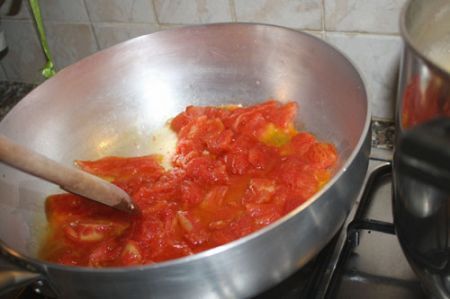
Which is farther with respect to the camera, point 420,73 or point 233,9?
point 233,9

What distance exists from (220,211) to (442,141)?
1.68 feet

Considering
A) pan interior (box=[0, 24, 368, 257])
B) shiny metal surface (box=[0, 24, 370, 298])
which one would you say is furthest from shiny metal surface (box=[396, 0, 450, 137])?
pan interior (box=[0, 24, 368, 257])

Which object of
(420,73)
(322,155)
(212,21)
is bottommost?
(322,155)

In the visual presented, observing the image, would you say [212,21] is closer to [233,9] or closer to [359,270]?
[233,9]

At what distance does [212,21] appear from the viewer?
4.04ft

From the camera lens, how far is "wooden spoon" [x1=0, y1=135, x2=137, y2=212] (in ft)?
2.10

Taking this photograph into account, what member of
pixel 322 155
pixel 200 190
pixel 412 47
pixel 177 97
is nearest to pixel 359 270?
pixel 322 155

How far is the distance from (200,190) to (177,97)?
1.04 feet

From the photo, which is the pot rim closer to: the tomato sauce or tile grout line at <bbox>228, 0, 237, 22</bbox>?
the tomato sauce

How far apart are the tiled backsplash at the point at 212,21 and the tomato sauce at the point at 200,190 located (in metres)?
0.20

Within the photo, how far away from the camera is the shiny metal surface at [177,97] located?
903 mm

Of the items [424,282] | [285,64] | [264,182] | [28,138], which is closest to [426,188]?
[424,282]

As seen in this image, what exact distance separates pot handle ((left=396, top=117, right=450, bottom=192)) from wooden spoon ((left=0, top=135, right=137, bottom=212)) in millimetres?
465

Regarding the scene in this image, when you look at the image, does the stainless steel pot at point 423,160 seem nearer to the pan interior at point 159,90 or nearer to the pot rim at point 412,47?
the pot rim at point 412,47
